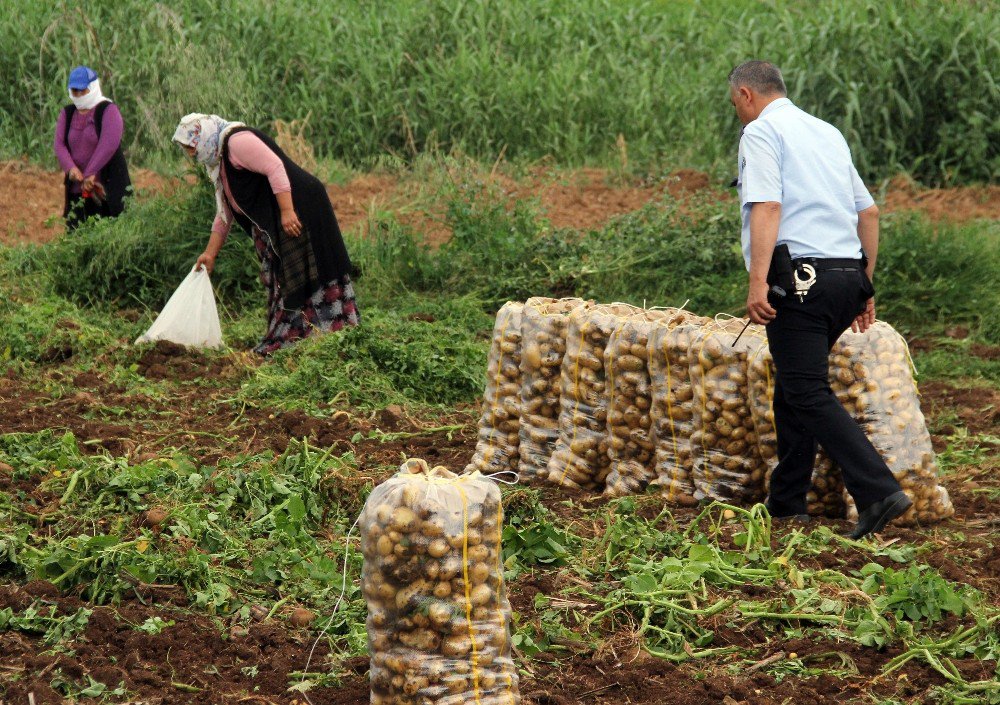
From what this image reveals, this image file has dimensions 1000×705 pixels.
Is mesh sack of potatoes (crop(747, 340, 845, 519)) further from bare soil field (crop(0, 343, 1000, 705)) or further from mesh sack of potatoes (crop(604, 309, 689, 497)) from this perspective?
mesh sack of potatoes (crop(604, 309, 689, 497))

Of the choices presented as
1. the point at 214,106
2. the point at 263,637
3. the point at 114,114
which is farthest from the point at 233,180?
the point at 263,637

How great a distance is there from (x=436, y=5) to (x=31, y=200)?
5.48m

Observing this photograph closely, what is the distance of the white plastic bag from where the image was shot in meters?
8.20

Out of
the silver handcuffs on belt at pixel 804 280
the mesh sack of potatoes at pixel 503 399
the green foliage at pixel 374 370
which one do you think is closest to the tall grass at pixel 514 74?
the green foliage at pixel 374 370

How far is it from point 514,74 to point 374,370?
7.60 metres

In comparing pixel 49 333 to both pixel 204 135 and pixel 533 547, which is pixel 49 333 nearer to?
pixel 204 135

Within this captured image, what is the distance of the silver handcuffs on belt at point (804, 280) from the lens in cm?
479

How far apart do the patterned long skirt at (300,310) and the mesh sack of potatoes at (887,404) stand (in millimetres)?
3870

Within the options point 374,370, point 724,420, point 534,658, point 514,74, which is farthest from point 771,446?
point 514,74

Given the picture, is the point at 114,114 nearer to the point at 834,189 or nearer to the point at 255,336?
the point at 255,336

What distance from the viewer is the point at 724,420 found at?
5.33m

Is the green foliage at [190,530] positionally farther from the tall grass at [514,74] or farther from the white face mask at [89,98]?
the tall grass at [514,74]

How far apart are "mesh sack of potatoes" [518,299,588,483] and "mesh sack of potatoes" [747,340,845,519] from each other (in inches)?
38.2

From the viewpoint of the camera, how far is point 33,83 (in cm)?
1451
